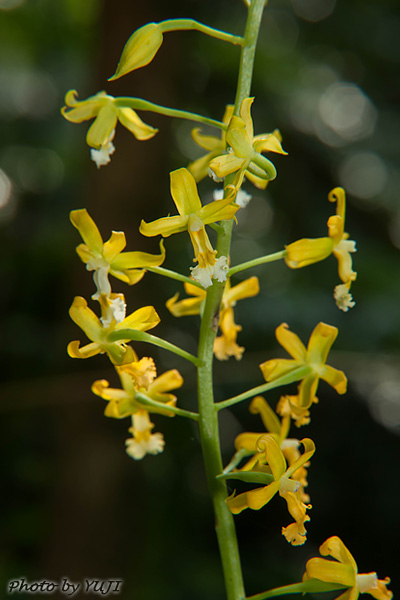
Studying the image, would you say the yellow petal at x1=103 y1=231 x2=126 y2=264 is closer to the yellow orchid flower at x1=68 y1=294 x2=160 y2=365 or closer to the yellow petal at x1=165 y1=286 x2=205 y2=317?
the yellow orchid flower at x1=68 y1=294 x2=160 y2=365

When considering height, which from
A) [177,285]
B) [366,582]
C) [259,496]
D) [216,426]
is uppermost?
[177,285]

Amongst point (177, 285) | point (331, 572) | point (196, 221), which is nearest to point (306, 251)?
point (196, 221)

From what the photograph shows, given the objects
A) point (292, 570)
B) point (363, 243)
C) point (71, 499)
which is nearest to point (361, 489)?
point (292, 570)

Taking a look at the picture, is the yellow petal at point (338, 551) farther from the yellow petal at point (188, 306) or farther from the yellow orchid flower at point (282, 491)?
the yellow petal at point (188, 306)

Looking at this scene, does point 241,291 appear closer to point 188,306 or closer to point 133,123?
point 188,306

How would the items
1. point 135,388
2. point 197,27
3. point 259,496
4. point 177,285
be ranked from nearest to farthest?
point 259,496 < point 197,27 < point 135,388 < point 177,285

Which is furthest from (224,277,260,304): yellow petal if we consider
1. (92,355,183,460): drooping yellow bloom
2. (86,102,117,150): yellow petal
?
(86,102,117,150): yellow petal
